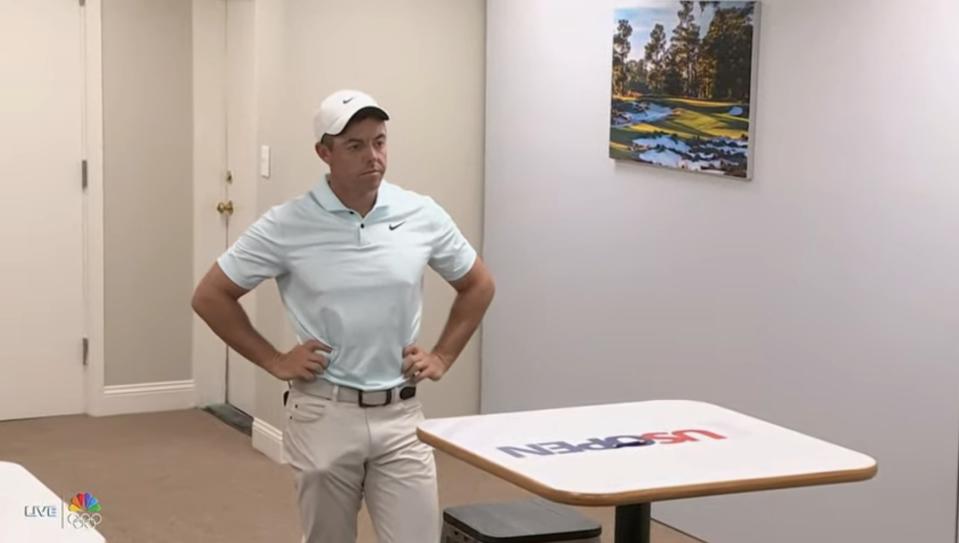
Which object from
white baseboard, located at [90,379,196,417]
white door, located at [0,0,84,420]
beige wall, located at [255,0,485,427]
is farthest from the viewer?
white baseboard, located at [90,379,196,417]

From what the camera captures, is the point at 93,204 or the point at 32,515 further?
the point at 93,204

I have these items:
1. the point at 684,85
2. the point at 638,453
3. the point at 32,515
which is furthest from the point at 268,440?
the point at 32,515

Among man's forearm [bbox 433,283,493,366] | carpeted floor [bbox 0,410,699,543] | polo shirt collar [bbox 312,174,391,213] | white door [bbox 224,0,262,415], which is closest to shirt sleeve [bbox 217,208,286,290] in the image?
polo shirt collar [bbox 312,174,391,213]

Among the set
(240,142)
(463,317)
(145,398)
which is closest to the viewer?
(463,317)

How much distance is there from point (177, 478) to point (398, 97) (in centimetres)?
174

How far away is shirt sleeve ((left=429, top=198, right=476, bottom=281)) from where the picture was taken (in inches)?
146

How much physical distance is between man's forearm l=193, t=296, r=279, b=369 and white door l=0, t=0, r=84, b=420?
3.33 m

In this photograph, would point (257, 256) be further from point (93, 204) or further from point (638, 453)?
point (93, 204)

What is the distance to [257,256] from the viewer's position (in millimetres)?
3588

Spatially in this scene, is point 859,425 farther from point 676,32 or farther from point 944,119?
point 676,32

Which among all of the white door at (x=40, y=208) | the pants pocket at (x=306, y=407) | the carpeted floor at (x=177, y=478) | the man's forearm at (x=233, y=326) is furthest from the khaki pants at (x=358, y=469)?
the white door at (x=40, y=208)

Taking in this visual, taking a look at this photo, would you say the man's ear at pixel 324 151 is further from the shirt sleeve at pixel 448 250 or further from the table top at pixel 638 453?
the table top at pixel 638 453

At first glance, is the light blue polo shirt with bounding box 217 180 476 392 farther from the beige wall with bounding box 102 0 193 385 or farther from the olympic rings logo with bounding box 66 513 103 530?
Answer: the beige wall with bounding box 102 0 193 385

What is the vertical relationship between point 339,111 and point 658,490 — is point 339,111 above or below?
above
